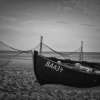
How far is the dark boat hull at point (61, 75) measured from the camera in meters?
2.44

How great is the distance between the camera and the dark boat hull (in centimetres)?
244

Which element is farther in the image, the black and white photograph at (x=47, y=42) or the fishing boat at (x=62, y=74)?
the black and white photograph at (x=47, y=42)

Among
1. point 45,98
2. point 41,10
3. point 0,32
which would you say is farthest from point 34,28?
point 45,98

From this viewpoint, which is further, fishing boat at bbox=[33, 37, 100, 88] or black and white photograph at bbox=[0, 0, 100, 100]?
black and white photograph at bbox=[0, 0, 100, 100]

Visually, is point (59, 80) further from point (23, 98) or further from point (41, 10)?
point (41, 10)

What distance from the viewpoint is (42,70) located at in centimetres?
255

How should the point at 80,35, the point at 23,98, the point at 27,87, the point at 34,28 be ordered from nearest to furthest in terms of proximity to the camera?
the point at 23,98 < the point at 27,87 < the point at 34,28 < the point at 80,35

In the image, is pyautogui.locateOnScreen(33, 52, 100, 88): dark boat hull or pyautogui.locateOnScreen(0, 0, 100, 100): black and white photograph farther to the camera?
pyautogui.locateOnScreen(0, 0, 100, 100): black and white photograph

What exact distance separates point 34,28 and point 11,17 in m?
0.52

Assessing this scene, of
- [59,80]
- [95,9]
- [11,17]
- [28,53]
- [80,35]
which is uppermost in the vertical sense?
[95,9]

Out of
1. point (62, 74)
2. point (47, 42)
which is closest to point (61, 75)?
point (62, 74)

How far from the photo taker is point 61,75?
2.49 m

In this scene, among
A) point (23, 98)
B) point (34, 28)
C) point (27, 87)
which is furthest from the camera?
point (34, 28)

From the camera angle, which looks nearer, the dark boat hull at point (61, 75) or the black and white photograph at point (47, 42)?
the dark boat hull at point (61, 75)
